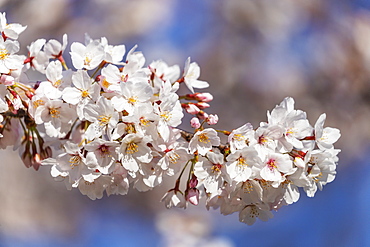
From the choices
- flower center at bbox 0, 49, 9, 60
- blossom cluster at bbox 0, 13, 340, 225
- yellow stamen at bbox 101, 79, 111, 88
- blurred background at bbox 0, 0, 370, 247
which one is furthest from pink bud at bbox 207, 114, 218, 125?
blurred background at bbox 0, 0, 370, 247

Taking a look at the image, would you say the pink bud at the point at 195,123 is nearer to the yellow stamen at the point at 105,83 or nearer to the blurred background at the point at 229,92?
the yellow stamen at the point at 105,83

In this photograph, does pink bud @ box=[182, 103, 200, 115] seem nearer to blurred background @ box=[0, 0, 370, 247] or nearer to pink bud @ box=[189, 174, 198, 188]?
pink bud @ box=[189, 174, 198, 188]

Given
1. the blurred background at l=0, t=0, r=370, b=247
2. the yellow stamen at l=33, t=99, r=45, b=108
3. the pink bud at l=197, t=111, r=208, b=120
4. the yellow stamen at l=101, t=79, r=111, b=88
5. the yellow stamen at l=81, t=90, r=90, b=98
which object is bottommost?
the yellow stamen at l=33, t=99, r=45, b=108

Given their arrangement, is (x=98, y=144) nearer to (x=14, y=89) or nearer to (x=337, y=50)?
(x=14, y=89)

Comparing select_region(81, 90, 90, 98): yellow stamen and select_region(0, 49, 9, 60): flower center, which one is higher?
select_region(0, 49, 9, 60): flower center

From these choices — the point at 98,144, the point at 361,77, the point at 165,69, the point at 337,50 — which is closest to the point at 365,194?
the point at 361,77

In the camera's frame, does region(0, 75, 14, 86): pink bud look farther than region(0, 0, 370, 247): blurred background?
No
